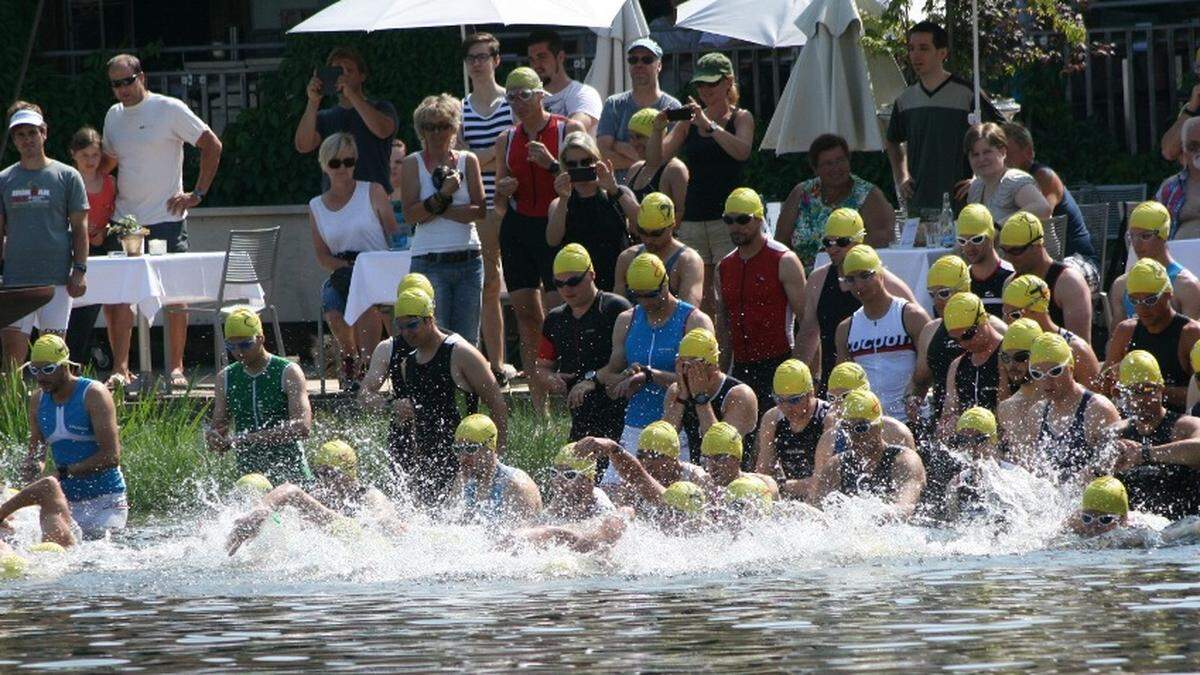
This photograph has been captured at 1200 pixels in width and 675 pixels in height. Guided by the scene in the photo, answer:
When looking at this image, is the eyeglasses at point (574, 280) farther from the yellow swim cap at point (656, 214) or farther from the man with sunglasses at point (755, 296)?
the man with sunglasses at point (755, 296)

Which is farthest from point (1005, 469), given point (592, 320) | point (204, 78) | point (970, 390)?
point (204, 78)

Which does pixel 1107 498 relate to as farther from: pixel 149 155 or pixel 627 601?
pixel 149 155

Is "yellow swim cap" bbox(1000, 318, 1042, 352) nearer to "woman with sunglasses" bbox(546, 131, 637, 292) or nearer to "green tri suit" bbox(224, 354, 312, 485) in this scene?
"woman with sunglasses" bbox(546, 131, 637, 292)

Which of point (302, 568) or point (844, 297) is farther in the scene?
point (844, 297)

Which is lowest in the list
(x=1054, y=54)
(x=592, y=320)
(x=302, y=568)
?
(x=302, y=568)

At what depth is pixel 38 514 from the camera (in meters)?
13.9

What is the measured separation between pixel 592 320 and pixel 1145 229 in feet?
10.2

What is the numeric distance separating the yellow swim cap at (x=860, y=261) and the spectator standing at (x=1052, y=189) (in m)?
1.76

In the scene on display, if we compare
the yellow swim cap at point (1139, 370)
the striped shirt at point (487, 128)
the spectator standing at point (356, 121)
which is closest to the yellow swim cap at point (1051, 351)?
the yellow swim cap at point (1139, 370)

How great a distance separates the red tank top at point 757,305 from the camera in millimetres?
13836

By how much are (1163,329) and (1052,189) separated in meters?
1.91

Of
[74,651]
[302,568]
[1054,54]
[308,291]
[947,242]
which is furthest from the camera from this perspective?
[308,291]

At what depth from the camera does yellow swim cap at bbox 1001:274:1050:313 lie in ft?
42.8

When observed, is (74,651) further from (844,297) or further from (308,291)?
(308,291)
